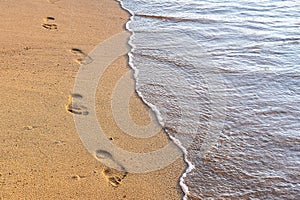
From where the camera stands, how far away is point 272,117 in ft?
13.5

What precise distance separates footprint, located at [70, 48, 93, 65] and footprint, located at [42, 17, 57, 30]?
865 millimetres

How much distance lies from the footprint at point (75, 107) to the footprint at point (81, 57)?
88cm

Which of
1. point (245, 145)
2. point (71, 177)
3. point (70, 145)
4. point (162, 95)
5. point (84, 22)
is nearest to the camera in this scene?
point (71, 177)

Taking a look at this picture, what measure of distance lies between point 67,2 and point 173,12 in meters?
1.91

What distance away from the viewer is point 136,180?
3135 millimetres

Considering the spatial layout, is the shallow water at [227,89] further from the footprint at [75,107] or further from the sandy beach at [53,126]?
the footprint at [75,107]

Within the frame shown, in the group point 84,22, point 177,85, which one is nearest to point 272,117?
point 177,85

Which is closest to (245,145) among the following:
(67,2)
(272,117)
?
(272,117)

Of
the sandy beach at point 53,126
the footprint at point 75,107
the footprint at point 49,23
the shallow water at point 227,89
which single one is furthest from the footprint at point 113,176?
the footprint at point 49,23

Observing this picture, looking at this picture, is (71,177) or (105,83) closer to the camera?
(71,177)

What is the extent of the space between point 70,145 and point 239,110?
1.83 metres

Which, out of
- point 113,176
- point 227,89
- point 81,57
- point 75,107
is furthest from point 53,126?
point 227,89

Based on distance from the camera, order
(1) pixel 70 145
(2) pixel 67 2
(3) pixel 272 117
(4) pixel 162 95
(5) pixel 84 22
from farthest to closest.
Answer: (2) pixel 67 2
(5) pixel 84 22
(4) pixel 162 95
(3) pixel 272 117
(1) pixel 70 145

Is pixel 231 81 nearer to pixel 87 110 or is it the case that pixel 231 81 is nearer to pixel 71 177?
pixel 87 110
